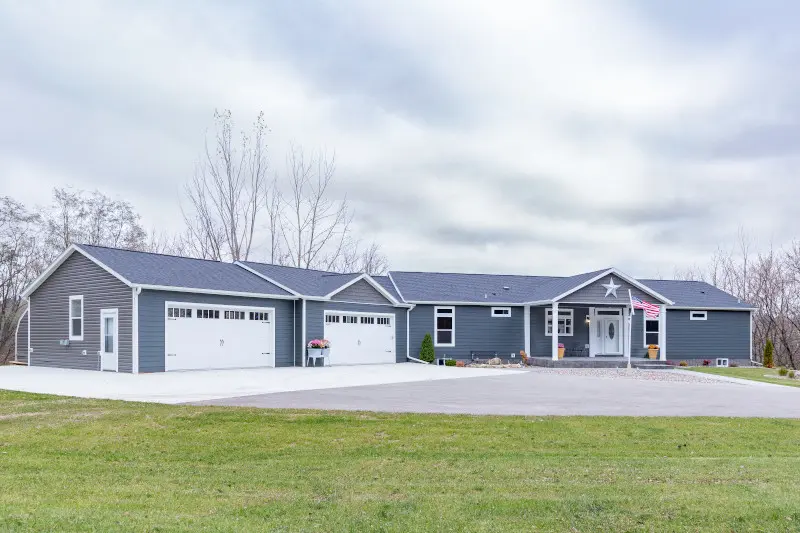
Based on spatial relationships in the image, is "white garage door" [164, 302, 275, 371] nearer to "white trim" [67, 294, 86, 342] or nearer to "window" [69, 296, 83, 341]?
"white trim" [67, 294, 86, 342]

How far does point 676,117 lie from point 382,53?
345 inches

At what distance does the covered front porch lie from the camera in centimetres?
3111

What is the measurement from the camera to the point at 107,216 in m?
37.8

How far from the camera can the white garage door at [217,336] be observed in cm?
2100

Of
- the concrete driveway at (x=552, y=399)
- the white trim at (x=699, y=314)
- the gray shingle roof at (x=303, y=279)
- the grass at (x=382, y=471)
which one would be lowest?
the concrete driveway at (x=552, y=399)

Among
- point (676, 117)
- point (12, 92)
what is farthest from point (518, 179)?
point (12, 92)

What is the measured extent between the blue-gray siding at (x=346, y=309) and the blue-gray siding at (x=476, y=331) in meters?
0.61

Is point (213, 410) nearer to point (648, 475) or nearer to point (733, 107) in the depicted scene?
point (648, 475)

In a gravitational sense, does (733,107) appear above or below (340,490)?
above

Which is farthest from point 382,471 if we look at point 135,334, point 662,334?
point 662,334

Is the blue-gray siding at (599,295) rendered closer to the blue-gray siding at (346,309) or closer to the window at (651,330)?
the window at (651,330)

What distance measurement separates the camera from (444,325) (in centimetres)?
3095

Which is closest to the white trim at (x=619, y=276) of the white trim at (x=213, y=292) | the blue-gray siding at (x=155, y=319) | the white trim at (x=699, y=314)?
the white trim at (x=699, y=314)

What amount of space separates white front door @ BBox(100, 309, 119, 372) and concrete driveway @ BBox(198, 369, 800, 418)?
818 cm
